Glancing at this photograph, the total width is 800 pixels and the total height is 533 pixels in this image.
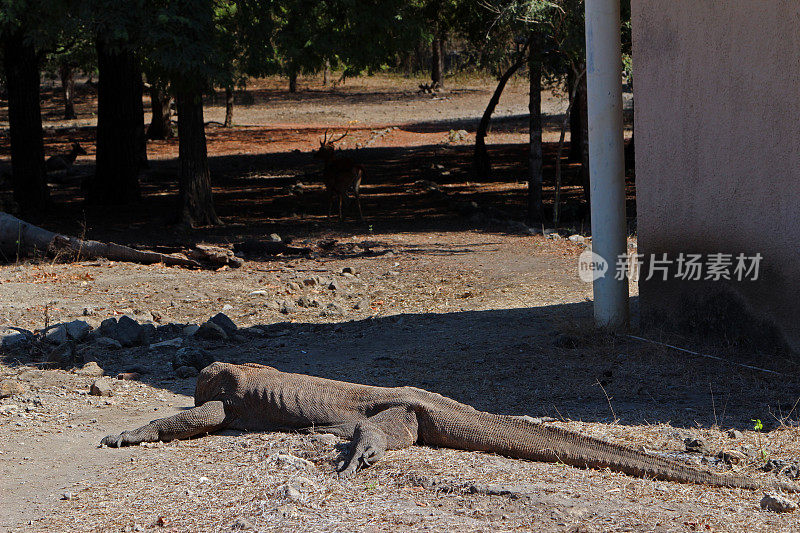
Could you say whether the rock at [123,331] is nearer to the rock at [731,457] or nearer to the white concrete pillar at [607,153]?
the white concrete pillar at [607,153]

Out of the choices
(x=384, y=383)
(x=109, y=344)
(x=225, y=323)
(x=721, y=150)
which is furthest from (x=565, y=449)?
(x=109, y=344)

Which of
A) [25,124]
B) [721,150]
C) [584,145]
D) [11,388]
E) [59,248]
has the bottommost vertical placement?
[11,388]

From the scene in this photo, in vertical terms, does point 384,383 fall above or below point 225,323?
below

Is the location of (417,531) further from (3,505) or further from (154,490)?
(3,505)

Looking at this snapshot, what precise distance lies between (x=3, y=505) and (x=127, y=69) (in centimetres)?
1419

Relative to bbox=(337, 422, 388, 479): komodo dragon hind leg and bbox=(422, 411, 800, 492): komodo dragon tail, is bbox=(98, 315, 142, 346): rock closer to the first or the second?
bbox=(337, 422, 388, 479): komodo dragon hind leg

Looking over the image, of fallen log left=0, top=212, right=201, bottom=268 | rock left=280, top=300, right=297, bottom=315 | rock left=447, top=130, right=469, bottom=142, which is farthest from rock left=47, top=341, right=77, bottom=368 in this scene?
rock left=447, top=130, right=469, bottom=142

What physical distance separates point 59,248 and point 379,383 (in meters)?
6.87

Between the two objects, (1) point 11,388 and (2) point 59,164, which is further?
(2) point 59,164

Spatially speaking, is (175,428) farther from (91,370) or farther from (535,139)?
(535,139)

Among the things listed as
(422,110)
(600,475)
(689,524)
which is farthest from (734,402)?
(422,110)

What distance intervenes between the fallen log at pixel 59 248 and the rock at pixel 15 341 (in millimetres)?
3876

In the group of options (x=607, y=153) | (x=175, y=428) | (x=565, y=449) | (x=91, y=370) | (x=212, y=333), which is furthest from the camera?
(x=212, y=333)

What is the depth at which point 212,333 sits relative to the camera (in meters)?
8.13
